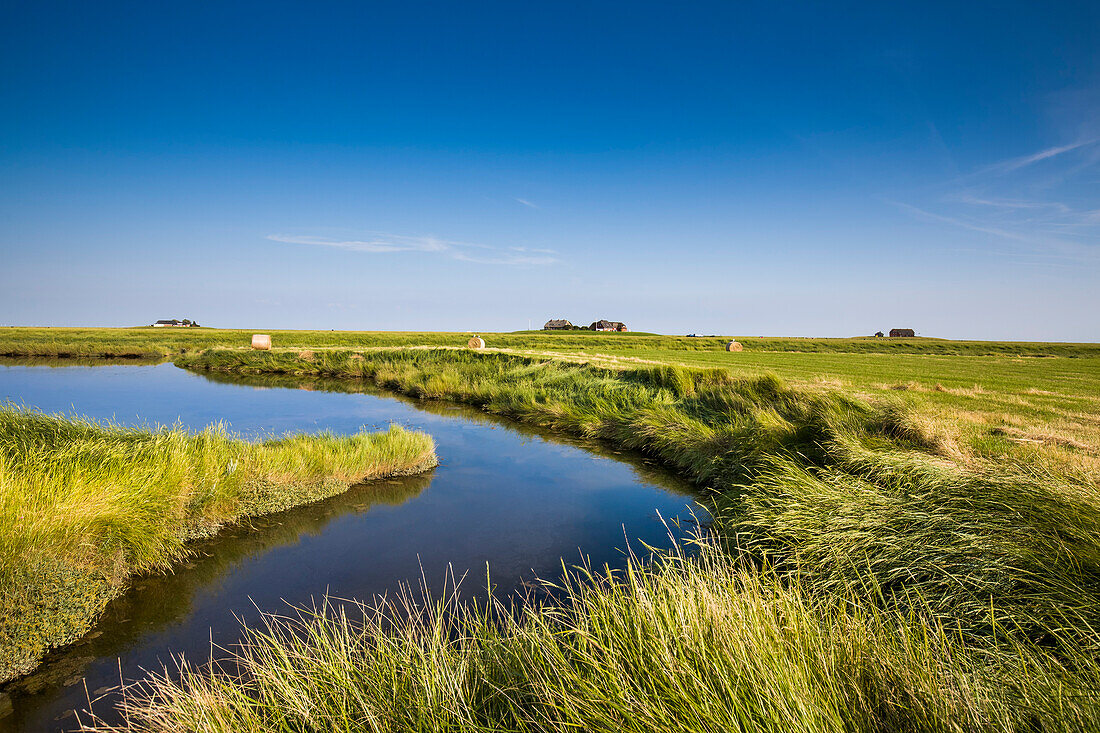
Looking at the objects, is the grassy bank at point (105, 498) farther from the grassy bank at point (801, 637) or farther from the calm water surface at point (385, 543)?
the grassy bank at point (801, 637)

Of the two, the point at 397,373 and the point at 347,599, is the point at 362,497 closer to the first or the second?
the point at 347,599

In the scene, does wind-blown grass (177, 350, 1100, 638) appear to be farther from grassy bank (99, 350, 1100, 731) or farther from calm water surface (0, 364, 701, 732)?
calm water surface (0, 364, 701, 732)

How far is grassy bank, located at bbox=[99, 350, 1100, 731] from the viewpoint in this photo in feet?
6.11

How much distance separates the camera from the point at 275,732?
7.70 ft

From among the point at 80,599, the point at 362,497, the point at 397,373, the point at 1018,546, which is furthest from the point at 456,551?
the point at 397,373

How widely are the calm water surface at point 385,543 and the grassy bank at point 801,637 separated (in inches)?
24.7

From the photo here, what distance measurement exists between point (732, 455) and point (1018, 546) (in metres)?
5.19

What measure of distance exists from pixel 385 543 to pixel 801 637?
518 cm

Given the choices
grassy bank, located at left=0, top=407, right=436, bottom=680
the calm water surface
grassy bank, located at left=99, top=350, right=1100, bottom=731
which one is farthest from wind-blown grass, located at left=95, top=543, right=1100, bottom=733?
grassy bank, located at left=0, top=407, right=436, bottom=680

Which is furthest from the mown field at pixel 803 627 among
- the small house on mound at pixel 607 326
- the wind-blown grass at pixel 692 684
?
the small house on mound at pixel 607 326

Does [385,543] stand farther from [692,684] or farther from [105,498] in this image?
[692,684]

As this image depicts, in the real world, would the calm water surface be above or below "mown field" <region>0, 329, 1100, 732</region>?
below

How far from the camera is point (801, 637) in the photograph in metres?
2.29

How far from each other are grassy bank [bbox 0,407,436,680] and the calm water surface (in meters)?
0.24
